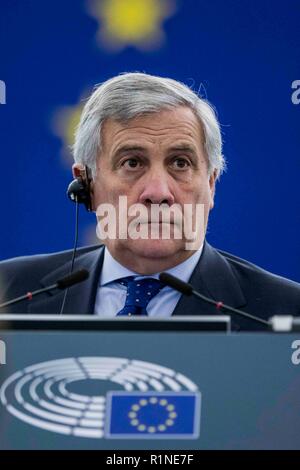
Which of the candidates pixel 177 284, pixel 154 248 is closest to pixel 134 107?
pixel 154 248

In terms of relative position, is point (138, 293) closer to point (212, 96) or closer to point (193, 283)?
point (193, 283)

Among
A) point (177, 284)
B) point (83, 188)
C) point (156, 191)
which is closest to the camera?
point (177, 284)

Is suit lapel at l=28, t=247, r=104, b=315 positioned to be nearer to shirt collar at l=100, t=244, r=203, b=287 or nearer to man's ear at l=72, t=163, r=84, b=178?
shirt collar at l=100, t=244, r=203, b=287

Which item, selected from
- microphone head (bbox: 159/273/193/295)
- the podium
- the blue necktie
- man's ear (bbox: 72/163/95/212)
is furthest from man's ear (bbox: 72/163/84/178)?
the podium

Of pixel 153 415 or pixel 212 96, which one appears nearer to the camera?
pixel 153 415

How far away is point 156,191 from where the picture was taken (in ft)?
9.84

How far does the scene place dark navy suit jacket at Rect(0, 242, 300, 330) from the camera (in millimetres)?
2990

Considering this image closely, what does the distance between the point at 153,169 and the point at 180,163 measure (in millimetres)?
101

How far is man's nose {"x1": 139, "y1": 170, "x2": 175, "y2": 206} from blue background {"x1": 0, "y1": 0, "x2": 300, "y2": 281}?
0.82ft

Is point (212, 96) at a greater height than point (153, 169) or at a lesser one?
greater

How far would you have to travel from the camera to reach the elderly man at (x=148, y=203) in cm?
302

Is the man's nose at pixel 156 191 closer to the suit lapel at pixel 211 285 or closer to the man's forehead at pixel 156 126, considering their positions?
the man's forehead at pixel 156 126

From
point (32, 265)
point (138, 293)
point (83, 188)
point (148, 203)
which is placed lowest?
point (138, 293)

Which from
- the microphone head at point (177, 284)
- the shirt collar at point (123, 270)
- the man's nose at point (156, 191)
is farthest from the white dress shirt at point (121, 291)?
the microphone head at point (177, 284)
